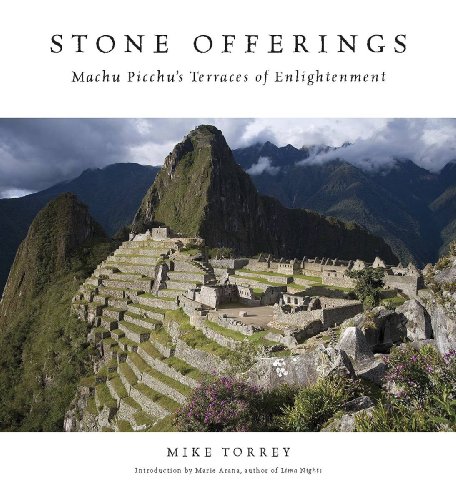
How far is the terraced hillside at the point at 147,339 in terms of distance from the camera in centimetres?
1866

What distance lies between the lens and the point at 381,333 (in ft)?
42.5

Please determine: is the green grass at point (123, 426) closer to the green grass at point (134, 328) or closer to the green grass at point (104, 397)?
the green grass at point (104, 397)

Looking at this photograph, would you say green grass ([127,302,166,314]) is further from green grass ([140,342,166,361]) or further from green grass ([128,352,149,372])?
green grass ([140,342,166,361])

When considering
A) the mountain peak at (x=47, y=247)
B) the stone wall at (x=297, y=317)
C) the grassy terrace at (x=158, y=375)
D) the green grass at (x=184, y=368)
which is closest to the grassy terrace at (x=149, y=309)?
the grassy terrace at (x=158, y=375)

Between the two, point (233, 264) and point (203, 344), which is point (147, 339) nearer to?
point (203, 344)

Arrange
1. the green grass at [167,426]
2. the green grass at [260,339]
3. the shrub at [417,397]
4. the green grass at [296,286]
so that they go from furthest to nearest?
the green grass at [296,286]
the green grass at [260,339]
the green grass at [167,426]
the shrub at [417,397]

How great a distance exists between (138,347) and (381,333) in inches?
636

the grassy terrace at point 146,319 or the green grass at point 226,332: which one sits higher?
the grassy terrace at point 146,319

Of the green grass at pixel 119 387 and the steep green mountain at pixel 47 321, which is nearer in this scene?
the green grass at pixel 119 387

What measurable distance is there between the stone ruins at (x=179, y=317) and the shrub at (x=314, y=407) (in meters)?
5.74

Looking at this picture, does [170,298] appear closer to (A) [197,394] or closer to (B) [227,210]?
(A) [197,394]

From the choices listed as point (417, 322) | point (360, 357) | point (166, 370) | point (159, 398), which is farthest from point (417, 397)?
point (166, 370)

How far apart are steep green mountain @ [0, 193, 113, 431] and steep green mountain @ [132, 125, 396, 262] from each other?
44.7 metres

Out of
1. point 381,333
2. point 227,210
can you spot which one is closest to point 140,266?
point 381,333
